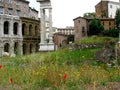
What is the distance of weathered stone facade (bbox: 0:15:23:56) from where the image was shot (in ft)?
212

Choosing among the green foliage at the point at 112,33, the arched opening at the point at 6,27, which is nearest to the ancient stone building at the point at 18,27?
the arched opening at the point at 6,27

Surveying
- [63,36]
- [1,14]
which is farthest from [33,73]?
[63,36]

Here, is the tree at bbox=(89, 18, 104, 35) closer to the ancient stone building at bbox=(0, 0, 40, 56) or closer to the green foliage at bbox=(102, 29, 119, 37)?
the green foliage at bbox=(102, 29, 119, 37)

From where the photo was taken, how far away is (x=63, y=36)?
8888 centimetres

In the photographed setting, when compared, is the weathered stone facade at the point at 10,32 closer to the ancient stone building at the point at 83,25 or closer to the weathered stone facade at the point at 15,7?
the weathered stone facade at the point at 15,7

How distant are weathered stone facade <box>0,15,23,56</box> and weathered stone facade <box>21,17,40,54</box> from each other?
2.10 metres

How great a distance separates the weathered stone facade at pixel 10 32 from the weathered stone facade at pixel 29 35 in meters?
2.10

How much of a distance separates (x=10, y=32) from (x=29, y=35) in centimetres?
760

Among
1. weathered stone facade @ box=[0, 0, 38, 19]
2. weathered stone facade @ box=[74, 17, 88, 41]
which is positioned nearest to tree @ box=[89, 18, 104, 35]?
weathered stone facade @ box=[74, 17, 88, 41]

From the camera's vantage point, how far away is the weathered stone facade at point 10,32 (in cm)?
6475

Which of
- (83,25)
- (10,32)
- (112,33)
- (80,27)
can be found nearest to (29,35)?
(10,32)

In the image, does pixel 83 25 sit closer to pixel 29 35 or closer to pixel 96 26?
pixel 96 26

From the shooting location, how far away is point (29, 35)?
74.9 meters

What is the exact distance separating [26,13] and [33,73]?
229 ft
